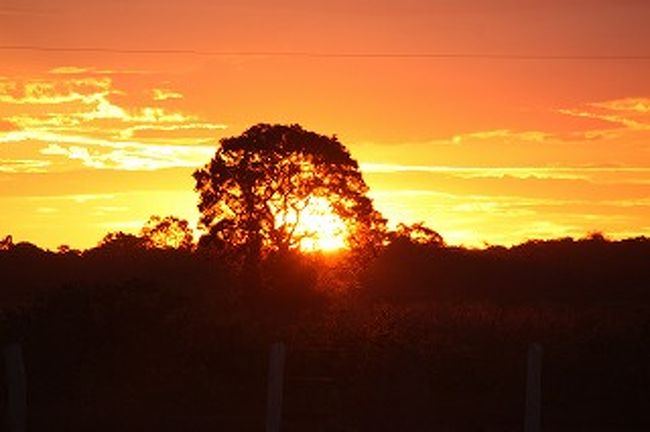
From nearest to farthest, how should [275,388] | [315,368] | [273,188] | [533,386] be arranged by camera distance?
[533,386] < [275,388] < [315,368] < [273,188]

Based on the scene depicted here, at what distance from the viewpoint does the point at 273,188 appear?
5375 centimetres

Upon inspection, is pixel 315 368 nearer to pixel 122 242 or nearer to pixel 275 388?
pixel 275 388

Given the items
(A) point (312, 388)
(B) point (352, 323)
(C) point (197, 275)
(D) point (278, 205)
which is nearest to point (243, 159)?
(D) point (278, 205)

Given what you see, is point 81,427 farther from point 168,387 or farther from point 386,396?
point 386,396

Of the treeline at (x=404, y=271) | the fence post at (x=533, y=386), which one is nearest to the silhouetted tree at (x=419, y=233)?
the treeline at (x=404, y=271)

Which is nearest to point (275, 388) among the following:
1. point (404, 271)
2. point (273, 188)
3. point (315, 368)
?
point (315, 368)

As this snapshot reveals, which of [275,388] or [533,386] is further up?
[533,386]

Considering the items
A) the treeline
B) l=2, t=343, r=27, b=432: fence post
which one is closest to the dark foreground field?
l=2, t=343, r=27, b=432: fence post

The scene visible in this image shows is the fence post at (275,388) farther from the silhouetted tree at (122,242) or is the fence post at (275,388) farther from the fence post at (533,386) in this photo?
the silhouetted tree at (122,242)

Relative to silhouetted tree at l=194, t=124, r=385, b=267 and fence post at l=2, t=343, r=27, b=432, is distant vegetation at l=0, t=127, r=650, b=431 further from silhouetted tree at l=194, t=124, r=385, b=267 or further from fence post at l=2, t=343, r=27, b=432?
silhouetted tree at l=194, t=124, r=385, b=267

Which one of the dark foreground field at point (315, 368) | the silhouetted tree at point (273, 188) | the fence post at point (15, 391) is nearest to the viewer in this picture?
the fence post at point (15, 391)

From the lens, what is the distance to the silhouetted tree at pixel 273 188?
5331cm

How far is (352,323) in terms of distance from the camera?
30047 millimetres

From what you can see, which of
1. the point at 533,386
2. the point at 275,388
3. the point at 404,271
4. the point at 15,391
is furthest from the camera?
the point at 404,271
